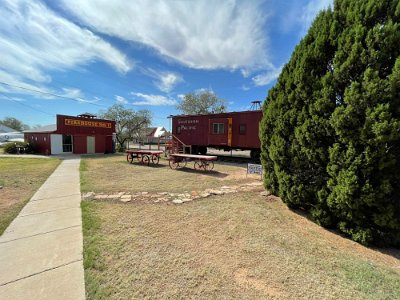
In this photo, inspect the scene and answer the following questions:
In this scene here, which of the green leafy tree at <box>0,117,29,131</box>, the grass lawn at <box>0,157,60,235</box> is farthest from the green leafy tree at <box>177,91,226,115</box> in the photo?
the green leafy tree at <box>0,117,29,131</box>

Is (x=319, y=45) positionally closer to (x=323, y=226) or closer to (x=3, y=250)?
(x=323, y=226)

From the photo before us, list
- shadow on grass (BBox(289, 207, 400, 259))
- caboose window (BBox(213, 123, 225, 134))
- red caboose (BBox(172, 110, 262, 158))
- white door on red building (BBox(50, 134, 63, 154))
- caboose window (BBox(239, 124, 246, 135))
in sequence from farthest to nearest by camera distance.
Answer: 1. white door on red building (BBox(50, 134, 63, 154))
2. caboose window (BBox(213, 123, 225, 134))
3. caboose window (BBox(239, 124, 246, 135))
4. red caboose (BBox(172, 110, 262, 158))
5. shadow on grass (BBox(289, 207, 400, 259))

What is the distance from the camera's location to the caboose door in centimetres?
1505

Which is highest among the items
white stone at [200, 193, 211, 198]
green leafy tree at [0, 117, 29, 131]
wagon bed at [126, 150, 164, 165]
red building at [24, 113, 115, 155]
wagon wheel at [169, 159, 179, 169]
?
green leafy tree at [0, 117, 29, 131]

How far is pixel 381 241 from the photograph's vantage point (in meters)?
3.56

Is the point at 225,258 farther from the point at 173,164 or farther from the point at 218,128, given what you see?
the point at 218,128

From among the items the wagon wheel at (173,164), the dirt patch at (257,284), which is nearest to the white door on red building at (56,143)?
the wagon wheel at (173,164)

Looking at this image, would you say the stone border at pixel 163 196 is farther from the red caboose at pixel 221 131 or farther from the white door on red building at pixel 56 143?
the white door on red building at pixel 56 143

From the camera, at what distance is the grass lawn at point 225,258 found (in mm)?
2438

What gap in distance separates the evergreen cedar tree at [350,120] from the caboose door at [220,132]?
10286 millimetres

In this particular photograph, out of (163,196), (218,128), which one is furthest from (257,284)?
(218,128)

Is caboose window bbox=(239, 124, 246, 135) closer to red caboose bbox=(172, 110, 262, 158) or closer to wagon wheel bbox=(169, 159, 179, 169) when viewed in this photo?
red caboose bbox=(172, 110, 262, 158)

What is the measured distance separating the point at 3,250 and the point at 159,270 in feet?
7.87

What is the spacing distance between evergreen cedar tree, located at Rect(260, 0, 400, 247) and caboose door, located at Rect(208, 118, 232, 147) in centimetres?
1029
